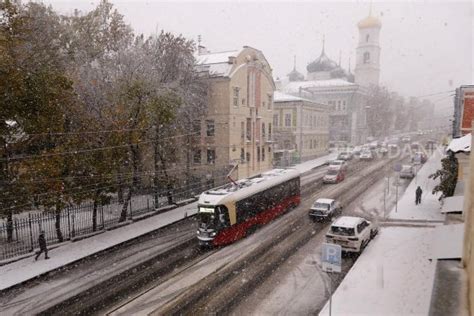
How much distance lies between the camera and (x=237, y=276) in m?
17.0

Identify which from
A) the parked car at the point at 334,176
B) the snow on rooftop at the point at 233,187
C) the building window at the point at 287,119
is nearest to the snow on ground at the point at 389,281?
the snow on rooftop at the point at 233,187

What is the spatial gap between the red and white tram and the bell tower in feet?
257

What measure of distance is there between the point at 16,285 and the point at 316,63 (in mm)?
88276

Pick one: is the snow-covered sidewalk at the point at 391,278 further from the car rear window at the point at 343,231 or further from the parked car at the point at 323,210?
the parked car at the point at 323,210

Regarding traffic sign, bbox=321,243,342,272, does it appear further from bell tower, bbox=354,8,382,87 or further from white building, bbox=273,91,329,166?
bell tower, bbox=354,8,382,87

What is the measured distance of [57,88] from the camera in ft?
65.5

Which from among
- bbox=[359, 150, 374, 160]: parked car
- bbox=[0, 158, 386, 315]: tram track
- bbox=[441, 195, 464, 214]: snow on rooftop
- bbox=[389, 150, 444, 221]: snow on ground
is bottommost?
bbox=[0, 158, 386, 315]: tram track


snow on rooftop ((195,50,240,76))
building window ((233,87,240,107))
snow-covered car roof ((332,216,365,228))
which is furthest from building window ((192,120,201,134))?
snow-covered car roof ((332,216,365,228))

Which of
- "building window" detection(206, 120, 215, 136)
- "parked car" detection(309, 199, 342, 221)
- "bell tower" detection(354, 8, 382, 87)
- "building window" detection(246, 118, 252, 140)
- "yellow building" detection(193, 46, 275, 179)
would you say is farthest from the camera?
"bell tower" detection(354, 8, 382, 87)

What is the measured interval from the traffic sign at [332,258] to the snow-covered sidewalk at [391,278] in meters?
2.33

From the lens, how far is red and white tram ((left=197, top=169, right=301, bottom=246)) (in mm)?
20391

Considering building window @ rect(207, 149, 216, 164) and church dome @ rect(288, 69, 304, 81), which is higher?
church dome @ rect(288, 69, 304, 81)

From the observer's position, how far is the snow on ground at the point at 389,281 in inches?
534

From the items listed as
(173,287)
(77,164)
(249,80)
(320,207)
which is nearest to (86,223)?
(77,164)
